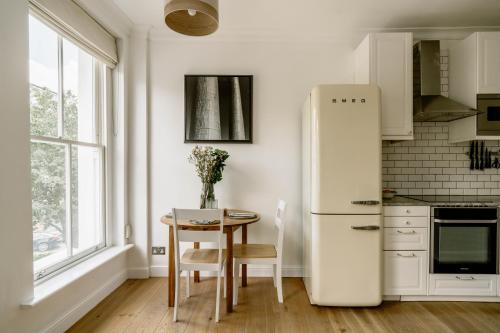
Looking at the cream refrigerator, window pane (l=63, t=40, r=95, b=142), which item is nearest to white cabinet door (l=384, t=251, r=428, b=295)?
the cream refrigerator

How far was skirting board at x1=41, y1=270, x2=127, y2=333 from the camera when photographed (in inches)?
76.7

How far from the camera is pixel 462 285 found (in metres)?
2.49

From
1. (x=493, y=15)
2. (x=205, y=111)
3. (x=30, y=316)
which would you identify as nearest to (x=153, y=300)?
(x=30, y=316)

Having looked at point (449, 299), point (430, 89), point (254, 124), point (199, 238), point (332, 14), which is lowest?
point (449, 299)

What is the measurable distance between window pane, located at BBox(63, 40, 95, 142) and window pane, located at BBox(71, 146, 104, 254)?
0.16 metres

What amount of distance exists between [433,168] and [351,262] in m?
1.60

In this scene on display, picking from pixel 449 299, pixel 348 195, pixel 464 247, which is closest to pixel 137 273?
pixel 348 195

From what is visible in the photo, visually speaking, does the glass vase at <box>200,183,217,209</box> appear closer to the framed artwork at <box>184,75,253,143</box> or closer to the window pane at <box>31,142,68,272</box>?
the framed artwork at <box>184,75,253,143</box>

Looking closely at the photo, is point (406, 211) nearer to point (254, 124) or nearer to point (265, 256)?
point (265, 256)

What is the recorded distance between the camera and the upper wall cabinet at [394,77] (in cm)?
263

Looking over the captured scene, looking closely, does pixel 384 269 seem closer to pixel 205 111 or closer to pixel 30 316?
pixel 205 111

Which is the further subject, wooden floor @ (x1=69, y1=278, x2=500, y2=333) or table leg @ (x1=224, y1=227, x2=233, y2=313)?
table leg @ (x1=224, y1=227, x2=233, y2=313)

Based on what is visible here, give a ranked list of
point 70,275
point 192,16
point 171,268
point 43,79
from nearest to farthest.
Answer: point 192,16 → point 43,79 → point 70,275 → point 171,268

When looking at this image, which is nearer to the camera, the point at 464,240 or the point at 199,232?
the point at 199,232
